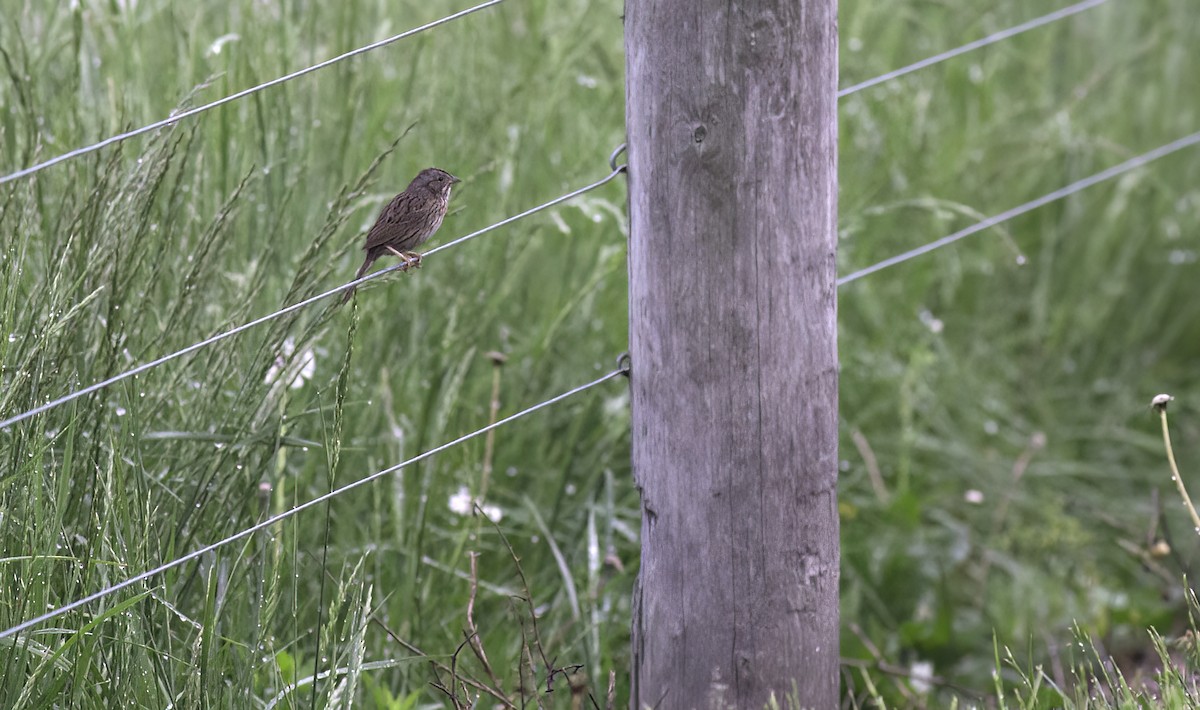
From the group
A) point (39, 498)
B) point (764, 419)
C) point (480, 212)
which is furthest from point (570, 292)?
point (39, 498)

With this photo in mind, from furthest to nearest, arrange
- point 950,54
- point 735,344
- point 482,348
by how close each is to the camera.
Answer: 1. point 482,348
2. point 950,54
3. point 735,344

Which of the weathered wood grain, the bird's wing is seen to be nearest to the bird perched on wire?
the bird's wing

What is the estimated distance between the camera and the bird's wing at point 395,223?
2.52 m

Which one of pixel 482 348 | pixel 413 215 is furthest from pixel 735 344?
pixel 482 348

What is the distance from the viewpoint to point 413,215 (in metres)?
2.52

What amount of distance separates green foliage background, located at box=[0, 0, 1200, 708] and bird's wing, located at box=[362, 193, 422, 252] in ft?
0.25

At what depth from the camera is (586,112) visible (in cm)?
406

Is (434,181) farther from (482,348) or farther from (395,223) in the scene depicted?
(482,348)

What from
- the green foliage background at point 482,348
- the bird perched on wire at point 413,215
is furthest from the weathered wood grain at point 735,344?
the bird perched on wire at point 413,215

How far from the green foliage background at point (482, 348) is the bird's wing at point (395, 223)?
0.08m

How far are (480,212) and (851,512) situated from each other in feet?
Answer: 4.37

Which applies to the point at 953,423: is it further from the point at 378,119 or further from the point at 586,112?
the point at 378,119

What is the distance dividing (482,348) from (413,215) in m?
1.08

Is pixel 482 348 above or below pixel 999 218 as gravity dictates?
below
